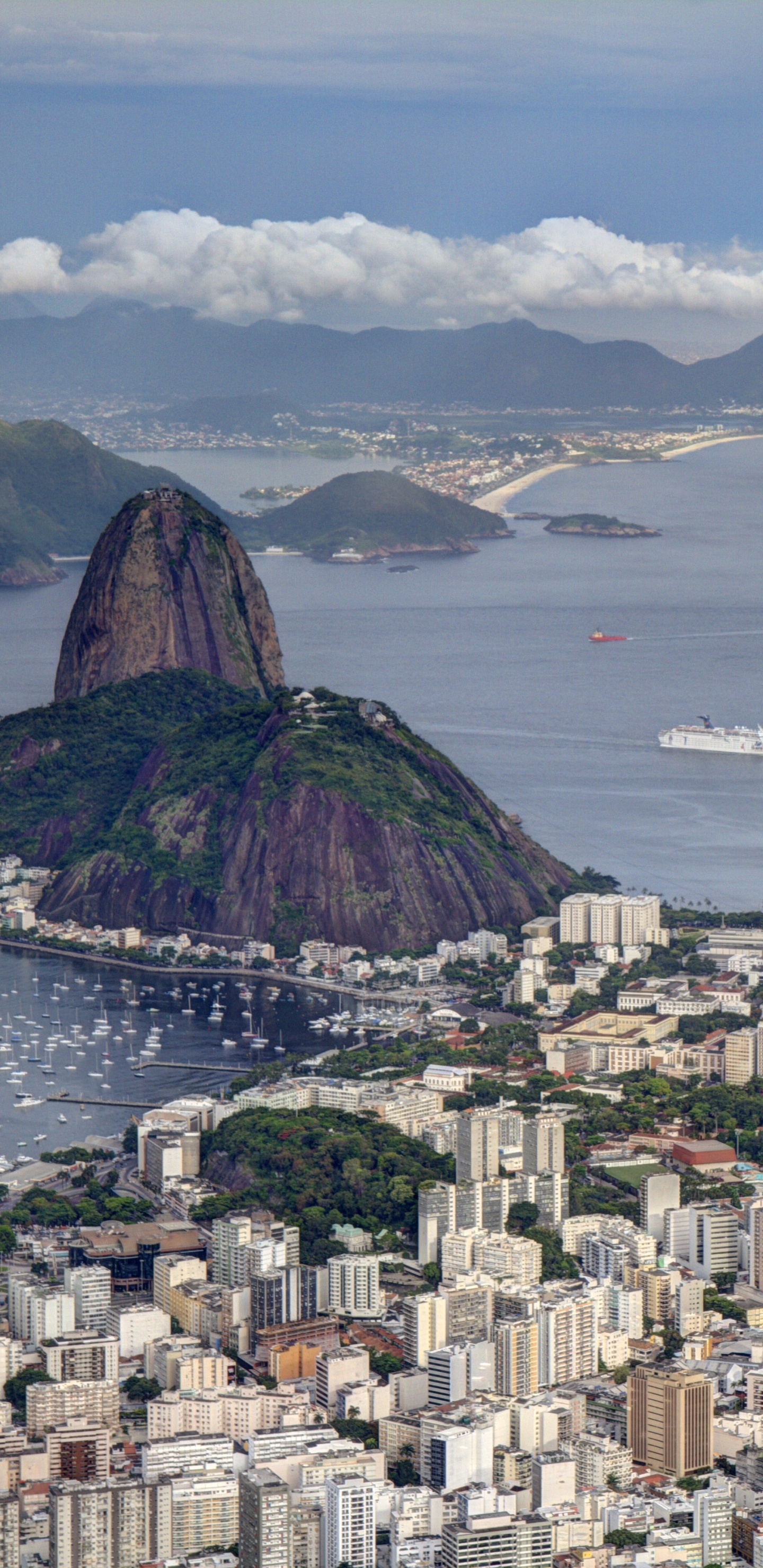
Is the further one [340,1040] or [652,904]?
[652,904]

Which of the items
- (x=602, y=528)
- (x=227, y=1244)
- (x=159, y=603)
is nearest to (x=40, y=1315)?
(x=227, y=1244)

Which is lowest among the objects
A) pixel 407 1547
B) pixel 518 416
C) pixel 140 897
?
pixel 407 1547

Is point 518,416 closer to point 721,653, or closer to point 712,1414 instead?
point 721,653

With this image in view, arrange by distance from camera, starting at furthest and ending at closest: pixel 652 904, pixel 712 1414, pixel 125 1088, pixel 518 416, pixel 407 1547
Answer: pixel 518 416, pixel 652 904, pixel 125 1088, pixel 712 1414, pixel 407 1547

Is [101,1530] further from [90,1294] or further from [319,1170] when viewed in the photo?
[319,1170]

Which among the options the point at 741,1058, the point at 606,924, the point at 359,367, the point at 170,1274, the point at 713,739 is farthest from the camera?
the point at 359,367

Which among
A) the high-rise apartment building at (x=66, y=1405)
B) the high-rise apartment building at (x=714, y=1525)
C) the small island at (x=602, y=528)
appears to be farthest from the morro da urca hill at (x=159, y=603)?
the small island at (x=602, y=528)

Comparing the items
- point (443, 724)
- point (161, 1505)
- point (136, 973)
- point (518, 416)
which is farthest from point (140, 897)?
point (518, 416)
